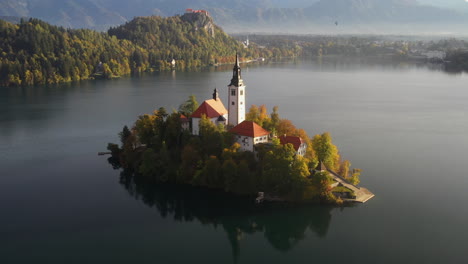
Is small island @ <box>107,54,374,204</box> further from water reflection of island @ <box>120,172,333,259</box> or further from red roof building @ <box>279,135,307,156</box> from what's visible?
water reflection of island @ <box>120,172,333,259</box>

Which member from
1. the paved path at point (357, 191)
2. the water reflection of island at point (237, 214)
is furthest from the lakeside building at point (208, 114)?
the paved path at point (357, 191)

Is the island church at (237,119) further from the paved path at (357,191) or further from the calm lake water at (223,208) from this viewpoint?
the calm lake water at (223,208)

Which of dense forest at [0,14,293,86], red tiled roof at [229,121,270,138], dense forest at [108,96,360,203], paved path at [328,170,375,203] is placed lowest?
paved path at [328,170,375,203]

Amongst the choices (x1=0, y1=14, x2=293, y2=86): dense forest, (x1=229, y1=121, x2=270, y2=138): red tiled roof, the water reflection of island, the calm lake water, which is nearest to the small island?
(x1=229, y1=121, x2=270, y2=138): red tiled roof

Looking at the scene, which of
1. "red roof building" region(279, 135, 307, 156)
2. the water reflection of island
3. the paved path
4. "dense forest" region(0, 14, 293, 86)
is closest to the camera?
the water reflection of island

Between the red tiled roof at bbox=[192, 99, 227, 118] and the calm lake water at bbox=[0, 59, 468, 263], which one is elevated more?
the red tiled roof at bbox=[192, 99, 227, 118]

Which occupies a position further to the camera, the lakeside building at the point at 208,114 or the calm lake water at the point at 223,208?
the lakeside building at the point at 208,114

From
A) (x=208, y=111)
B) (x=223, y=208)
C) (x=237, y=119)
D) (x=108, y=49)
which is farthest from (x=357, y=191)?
(x=108, y=49)
